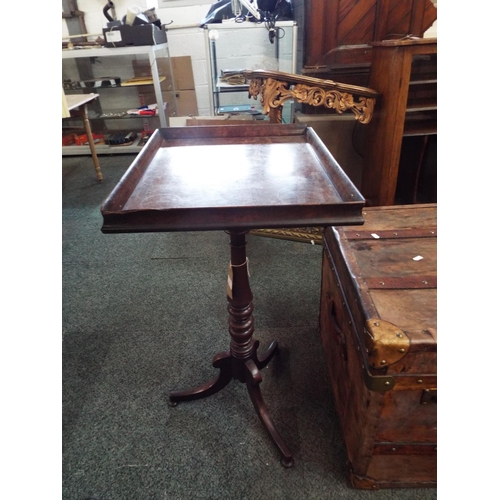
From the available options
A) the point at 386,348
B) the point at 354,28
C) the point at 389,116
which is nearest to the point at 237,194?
A: the point at 386,348

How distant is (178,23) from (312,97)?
2.36m

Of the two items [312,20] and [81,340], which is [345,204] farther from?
[312,20]

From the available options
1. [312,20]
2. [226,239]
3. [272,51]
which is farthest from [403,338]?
[272,51]

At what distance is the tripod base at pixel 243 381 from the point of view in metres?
1.15

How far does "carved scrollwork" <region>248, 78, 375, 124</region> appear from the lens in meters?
1.81

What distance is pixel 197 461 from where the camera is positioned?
44.3 inches

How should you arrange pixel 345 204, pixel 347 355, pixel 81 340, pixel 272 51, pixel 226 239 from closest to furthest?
pixel 345 204 → pixel 347 355 → pixel 81 340 → pixel 226 239 → pixel 272 51

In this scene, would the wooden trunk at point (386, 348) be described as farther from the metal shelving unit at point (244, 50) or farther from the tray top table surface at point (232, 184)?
the metal shelving unit at point (244, 50)

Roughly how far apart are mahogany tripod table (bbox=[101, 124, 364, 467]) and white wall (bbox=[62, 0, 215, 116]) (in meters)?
2.80

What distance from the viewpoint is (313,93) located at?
1.82 meters

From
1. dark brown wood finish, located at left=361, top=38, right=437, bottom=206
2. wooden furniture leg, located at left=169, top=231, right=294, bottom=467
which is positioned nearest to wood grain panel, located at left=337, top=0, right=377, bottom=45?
dark brown wood finish, located at left=361, top=38, right=437, bottom=206

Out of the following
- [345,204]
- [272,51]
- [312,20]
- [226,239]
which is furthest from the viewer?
[272,51]

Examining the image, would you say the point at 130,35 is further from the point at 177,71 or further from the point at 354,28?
the point at 354,28

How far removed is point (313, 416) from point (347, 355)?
0.32 metres
